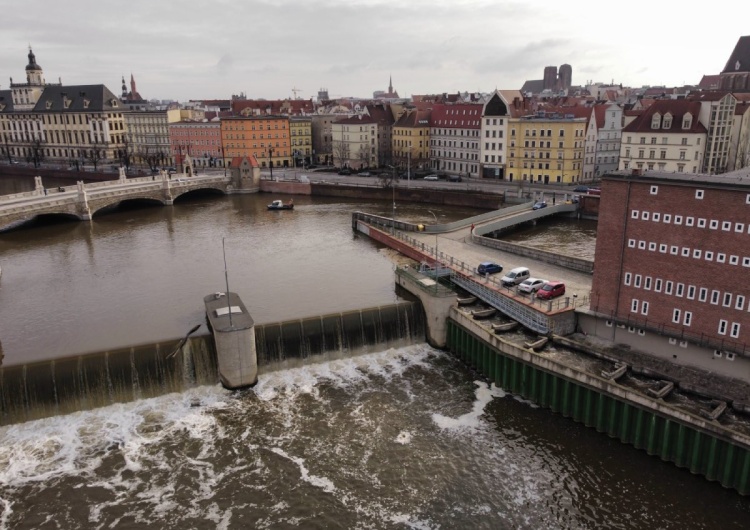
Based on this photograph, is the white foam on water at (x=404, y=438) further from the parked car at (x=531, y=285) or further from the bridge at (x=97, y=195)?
the bridge at (x=97, y=195)

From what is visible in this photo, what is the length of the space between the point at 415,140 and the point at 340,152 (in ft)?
70.5

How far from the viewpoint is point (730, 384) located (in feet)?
A: 116

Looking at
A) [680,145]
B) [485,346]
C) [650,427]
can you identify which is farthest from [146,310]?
[680,145]

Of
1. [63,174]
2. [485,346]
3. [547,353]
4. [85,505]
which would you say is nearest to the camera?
[85,505]

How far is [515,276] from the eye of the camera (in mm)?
52125

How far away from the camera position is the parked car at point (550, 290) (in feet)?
153

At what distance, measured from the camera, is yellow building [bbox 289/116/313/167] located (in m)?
161

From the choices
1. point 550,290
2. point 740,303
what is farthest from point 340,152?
point 740,303

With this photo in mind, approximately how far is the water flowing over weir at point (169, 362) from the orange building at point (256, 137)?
112 meters

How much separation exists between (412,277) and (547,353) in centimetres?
1553

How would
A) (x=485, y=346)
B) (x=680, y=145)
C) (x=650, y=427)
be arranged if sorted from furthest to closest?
(x=680, y=145)
(x=485, y=346)
(x=650, y=427)

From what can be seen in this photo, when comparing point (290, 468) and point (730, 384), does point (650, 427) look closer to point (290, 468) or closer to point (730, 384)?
point (730, 384)

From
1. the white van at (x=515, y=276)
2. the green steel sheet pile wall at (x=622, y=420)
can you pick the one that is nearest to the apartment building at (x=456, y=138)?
the white van at (x=515, y=276)

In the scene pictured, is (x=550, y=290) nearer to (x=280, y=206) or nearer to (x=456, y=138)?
(x=280, y=206)
